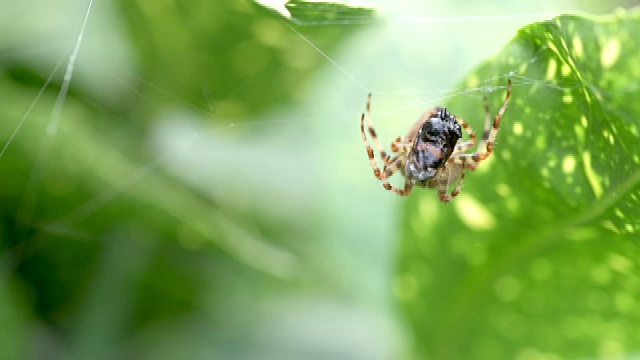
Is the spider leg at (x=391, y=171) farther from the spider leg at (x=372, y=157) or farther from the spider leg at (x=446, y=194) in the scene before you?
the spider leg at (x=446, y=194)

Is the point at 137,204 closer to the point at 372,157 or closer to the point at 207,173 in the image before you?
the point at 207,173

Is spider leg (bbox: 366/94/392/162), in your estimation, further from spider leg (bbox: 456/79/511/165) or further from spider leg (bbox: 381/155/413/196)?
spider leg (bbox: 456/79/511/165)

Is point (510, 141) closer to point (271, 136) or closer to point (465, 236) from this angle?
point (465, 236)

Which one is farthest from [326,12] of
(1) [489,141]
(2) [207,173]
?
(2) [207,173]

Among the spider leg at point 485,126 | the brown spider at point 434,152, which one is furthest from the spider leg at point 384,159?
the spider leg at point 485,126

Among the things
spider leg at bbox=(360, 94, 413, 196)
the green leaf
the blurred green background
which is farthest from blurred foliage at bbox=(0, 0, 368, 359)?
the green leaf
